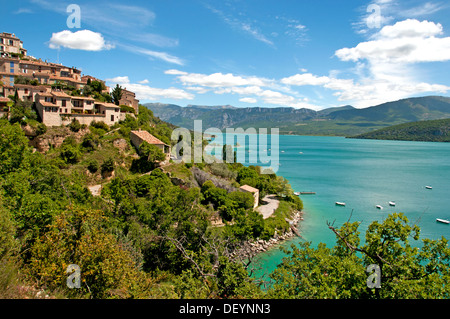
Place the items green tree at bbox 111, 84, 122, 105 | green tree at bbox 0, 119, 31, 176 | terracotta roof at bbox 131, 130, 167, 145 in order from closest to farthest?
green tree at bbox 0, 119, 31, 176 < terracotta roof at bbox 131, 130, 167, 145 < green tree at bbox 111, 84, 122, 105

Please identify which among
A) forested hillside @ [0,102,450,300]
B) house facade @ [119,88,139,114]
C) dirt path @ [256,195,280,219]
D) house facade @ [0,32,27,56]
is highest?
house facade @ [0,32,27,56]

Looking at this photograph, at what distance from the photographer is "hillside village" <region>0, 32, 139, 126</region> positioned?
3397 cm

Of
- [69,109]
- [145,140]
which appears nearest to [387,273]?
[145,140]

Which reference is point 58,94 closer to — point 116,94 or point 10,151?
point 116,94

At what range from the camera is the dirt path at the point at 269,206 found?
3691 cm

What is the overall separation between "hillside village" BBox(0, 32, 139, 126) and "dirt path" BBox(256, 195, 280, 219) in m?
26.9

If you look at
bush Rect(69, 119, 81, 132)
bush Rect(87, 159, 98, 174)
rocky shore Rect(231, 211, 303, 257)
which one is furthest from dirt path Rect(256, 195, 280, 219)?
bush Rect(69, 119, 81, 132)

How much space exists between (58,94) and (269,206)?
3499 cm

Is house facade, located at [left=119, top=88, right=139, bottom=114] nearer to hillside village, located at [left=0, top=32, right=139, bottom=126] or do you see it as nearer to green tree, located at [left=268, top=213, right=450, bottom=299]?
hillside village, located at [left=0, top=32, right=139, bottom=126]

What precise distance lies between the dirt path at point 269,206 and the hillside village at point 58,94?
26.9 metres

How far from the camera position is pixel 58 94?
35.0 m

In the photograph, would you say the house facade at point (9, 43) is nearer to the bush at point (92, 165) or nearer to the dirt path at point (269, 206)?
the bush at point (92, 165)

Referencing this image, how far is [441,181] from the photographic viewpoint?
68.1 metres

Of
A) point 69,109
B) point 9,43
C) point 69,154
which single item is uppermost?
point 9,43
